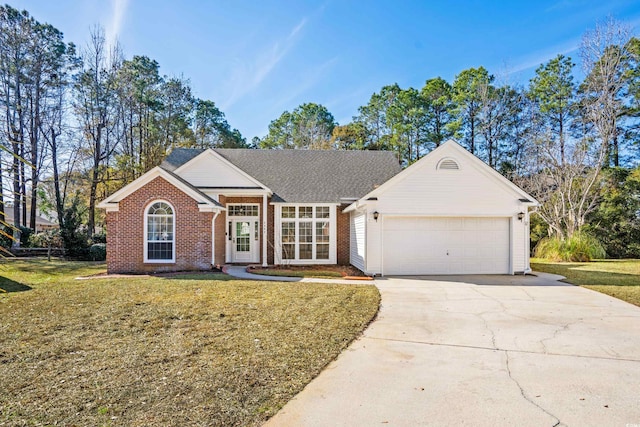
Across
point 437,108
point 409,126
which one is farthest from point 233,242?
point 437,108

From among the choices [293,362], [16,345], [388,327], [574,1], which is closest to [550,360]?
[388,327]

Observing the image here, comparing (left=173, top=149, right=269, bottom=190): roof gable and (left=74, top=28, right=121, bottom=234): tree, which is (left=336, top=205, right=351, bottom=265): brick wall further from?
(left=74, top=28, right=121, bottom=234): tree

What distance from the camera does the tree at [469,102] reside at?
31.4m

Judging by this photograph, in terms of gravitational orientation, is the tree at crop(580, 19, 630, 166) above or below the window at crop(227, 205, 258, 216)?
above

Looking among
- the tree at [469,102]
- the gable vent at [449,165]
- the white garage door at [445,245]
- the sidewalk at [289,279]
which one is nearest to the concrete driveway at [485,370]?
the sidewalk at [289,279]

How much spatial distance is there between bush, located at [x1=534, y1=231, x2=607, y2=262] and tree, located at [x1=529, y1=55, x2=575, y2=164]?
10.9 meters

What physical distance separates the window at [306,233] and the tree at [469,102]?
20.3 metres

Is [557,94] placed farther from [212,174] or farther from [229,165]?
[212,174]

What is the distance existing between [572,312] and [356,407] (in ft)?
21.0

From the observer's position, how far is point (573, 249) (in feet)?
61.0

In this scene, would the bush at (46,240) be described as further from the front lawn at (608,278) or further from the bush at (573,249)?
the bush at (573,249)

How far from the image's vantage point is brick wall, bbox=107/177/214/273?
13562 mm

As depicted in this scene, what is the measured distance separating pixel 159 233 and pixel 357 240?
753cm

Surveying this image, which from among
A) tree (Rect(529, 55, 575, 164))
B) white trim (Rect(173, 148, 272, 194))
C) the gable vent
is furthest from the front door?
tree (Rect(529, 55, 575, 164))
